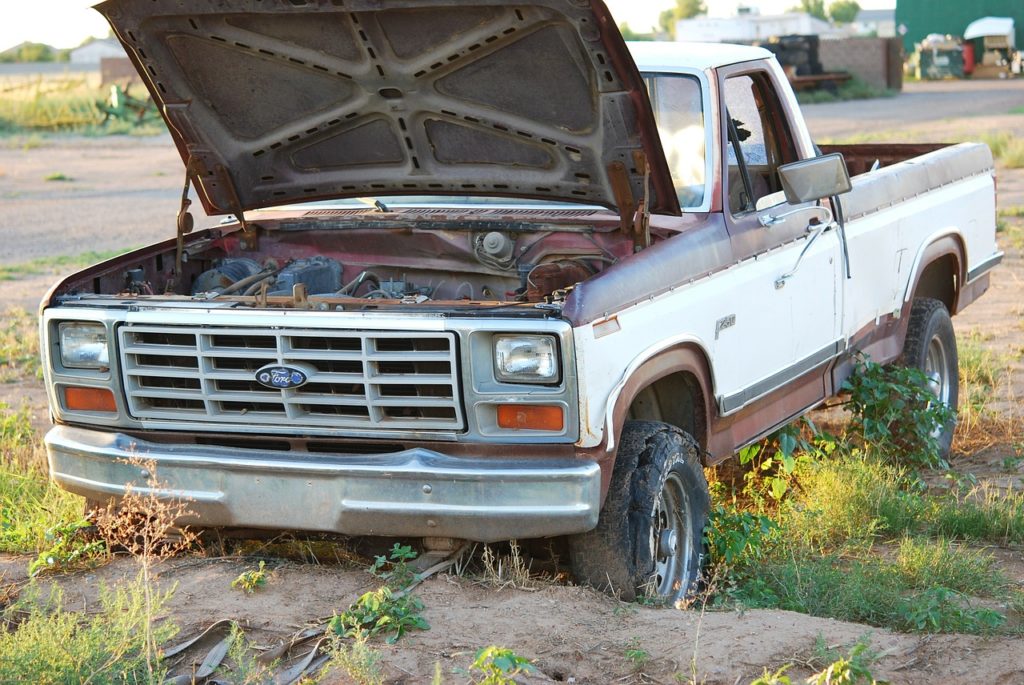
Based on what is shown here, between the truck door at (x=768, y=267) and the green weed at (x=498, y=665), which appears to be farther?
the truck door at (x=768, y=267)

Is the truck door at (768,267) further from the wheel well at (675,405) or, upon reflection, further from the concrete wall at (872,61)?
the concrete wall at (872,61)

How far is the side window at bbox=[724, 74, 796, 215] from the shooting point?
573cm

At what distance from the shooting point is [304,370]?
462cm

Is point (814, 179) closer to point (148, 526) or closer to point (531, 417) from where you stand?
point (531, 417)

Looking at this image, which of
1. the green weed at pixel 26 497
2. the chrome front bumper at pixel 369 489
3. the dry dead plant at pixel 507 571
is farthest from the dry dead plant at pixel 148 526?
the dry dead plant at pixel 507 571

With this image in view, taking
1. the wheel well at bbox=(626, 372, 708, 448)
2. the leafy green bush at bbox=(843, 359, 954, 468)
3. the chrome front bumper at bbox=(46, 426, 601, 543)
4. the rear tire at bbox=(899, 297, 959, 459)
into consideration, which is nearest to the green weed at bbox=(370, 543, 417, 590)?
the chrome front bumper at bbox=(46, 426, 601, 543)

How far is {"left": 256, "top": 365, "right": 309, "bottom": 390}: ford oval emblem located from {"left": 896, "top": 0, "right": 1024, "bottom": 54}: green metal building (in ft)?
163

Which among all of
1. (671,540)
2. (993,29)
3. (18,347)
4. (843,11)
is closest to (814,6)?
(843,11)

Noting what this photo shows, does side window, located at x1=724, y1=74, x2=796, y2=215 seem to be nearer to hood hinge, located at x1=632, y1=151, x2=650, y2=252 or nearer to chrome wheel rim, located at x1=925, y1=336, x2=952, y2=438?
hood hinge, located at x1=632, y1=151, x2=650, y2=252

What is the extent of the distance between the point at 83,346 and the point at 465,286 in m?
1.62

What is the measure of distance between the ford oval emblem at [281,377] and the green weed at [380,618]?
0.74m

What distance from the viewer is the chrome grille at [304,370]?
4.50 metres

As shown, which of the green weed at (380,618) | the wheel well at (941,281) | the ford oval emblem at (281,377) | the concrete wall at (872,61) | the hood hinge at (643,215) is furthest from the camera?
the concrete wall at (872,61)

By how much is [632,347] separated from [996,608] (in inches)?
61.3
